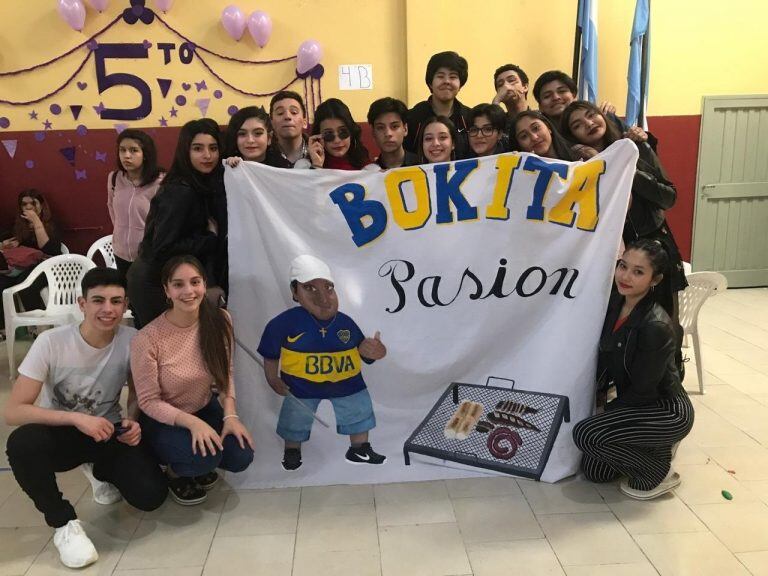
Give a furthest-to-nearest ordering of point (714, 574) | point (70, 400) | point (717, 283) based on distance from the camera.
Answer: point (717, 283) < point (70, 400) < point (714, 574)

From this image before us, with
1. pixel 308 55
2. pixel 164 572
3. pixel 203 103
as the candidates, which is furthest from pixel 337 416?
pixel 203 103

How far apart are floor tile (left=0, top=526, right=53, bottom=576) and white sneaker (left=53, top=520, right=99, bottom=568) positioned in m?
0.10

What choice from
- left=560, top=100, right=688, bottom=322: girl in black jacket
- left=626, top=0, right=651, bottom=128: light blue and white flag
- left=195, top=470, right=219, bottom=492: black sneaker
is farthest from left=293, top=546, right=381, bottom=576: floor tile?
left=626, top=0, right=651, bottom=128: light blue and white flag

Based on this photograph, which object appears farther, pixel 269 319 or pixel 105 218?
pixel 105 218

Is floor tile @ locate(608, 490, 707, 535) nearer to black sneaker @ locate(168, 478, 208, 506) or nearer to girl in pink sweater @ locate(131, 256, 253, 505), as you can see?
girl in pink sweater @ locate(131, 256, 253, 505)

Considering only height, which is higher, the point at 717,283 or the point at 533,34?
the point at 533,34

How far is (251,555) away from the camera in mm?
2012

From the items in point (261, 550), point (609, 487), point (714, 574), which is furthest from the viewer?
point (609, 487)


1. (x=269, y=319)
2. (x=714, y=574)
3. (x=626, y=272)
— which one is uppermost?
(x=626, y=272)

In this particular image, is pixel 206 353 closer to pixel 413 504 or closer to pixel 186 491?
pixel 186 491

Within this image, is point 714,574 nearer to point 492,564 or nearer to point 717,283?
point 492,564

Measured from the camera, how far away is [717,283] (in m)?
3.31

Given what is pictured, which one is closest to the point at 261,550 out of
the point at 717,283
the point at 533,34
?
the point at 717,283

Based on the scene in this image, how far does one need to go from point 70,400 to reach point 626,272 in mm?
2020
